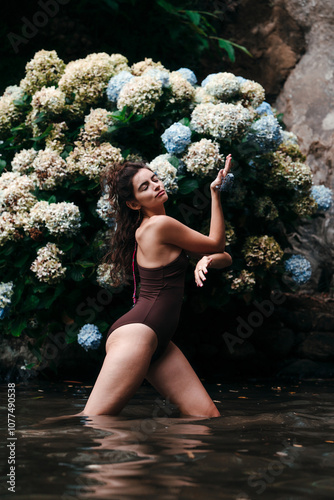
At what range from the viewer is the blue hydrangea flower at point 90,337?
5020mm

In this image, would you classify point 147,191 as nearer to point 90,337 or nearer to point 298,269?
point 90,337

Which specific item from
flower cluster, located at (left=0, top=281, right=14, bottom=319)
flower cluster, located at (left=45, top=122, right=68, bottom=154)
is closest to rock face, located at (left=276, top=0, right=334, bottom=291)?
flower cluster, located at (left=45, top=122, right=68, bottom=154)

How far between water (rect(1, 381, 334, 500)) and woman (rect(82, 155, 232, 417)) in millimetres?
144

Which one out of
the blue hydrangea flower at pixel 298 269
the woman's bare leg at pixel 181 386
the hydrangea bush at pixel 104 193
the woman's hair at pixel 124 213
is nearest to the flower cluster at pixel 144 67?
the hydrangea bush at pixel 104 193

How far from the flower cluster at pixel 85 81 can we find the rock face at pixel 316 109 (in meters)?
2.77

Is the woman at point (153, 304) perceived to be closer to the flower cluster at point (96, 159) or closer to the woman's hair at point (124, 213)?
the woman's hair at point (124, 213)

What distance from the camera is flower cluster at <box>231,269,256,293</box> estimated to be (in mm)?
5168

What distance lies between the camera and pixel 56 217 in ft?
16.2

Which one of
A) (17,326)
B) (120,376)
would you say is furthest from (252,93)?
(120,376)

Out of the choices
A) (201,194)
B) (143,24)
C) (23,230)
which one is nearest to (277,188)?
(201,194)

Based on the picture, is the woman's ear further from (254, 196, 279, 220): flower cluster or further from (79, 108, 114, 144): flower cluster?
(254, 196, 279, 220): flower cluster

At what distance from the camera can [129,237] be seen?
4180 mm

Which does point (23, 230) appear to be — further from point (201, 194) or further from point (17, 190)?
point (201, 194)

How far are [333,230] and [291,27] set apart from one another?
2564 millimetres
